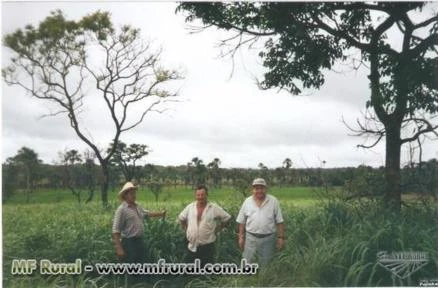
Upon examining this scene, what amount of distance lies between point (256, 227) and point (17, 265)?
90.3 inches

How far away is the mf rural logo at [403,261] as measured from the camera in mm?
5922

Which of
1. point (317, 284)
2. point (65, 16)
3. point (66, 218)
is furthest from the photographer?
point (66, 218)

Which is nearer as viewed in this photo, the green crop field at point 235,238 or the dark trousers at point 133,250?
the green crop field at point 235,238

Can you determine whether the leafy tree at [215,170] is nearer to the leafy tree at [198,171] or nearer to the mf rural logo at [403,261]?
the leafy tree at [198,171]

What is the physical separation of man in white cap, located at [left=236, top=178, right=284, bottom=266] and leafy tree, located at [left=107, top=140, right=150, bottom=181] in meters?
1.12

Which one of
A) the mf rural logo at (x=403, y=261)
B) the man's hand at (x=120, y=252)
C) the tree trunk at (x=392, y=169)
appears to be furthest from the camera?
the tree trunk at (x=392, y=169)

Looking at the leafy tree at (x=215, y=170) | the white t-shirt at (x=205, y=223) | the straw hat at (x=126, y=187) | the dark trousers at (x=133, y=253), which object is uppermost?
the leafy tree at (x=215, y=170)

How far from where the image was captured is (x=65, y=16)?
6316 millimetres

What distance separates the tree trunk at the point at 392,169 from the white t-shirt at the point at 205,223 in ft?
5.75

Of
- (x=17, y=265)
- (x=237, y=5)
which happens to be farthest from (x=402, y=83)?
(x=17, y=265)

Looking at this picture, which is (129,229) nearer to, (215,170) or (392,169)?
(215,170)

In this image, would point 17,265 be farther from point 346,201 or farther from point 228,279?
point 346,201

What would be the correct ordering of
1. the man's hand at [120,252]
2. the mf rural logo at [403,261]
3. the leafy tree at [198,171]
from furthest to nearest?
the leafy tree at [198,171]
the man's hand at [120,252]
the mf rural logo at [403,261]

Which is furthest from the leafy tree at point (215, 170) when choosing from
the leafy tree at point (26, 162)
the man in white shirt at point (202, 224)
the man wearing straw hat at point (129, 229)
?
the leafy tree at point (26, 162)
